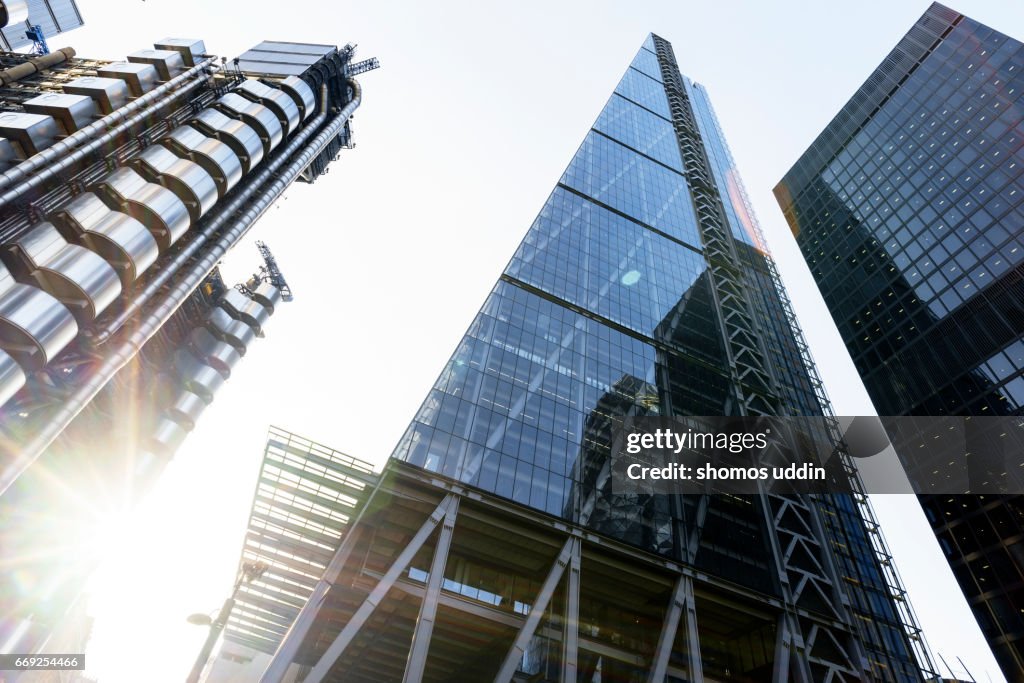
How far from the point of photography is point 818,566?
123ft

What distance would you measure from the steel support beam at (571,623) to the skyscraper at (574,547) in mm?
88

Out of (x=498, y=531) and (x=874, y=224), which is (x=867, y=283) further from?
(x=498, y=531)

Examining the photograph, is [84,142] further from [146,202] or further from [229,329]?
[229,329]

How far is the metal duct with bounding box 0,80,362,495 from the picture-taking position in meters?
19.8

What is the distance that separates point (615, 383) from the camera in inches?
1642

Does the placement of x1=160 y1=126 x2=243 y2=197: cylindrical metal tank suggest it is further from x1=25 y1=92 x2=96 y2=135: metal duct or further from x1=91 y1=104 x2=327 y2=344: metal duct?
x1=25 y1=92 x2=96 y2=135: metal duct

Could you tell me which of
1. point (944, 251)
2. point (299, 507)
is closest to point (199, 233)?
point (299, 507)

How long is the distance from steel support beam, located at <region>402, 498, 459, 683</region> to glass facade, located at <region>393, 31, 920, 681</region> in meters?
2.83

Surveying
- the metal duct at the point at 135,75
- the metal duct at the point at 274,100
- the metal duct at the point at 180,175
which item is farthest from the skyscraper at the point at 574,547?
the metal duct at the point at 135,75

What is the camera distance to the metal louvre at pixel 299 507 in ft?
91.5

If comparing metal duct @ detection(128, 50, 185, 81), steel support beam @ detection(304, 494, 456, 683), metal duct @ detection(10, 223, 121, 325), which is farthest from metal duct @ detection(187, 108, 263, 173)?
steel support beam @ detection(304, 494, 456, 683)

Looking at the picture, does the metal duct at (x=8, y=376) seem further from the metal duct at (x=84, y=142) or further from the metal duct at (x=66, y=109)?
the metal duct at (x=66, y=109)

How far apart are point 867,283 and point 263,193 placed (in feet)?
264

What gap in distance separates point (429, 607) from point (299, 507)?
8.92 metres
